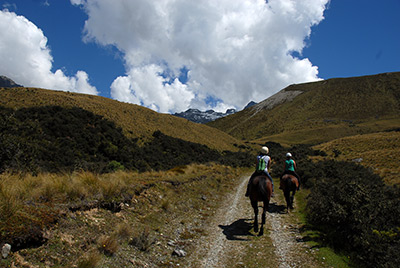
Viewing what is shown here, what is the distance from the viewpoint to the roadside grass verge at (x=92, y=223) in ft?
13.4

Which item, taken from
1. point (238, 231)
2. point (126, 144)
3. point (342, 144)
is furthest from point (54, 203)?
point (342, 144)

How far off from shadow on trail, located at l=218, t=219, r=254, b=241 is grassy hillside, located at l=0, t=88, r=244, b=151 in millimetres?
31704

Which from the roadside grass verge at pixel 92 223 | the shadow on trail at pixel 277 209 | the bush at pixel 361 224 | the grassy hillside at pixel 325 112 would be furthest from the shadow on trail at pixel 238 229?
the grassy hillside at pixel 325 112

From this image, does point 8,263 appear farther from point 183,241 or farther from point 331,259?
point 331,259

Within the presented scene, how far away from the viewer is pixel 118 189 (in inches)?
299

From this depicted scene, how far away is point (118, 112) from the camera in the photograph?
154 ft

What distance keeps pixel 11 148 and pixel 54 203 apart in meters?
6.20

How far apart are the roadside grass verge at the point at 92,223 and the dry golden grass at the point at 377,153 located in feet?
68.7

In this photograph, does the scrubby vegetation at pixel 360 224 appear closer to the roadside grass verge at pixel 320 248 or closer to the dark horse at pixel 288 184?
the roadside grass verge at pixel 320 248

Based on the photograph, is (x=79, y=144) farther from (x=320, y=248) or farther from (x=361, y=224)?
(x=361, y=224)

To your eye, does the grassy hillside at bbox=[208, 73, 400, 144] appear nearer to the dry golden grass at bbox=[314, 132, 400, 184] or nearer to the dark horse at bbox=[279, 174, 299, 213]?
the dry golden grass at bbox=[314, 132, 400, 184]

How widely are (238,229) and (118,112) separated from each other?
43.7 m

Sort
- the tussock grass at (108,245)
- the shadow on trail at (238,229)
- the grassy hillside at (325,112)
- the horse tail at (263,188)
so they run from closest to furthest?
the tussock grass at (108,245), the shadow on trail at (238,229), the horse tail at (263,188), the grassy hillside at (325,112)

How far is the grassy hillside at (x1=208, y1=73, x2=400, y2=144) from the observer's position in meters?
98.8
